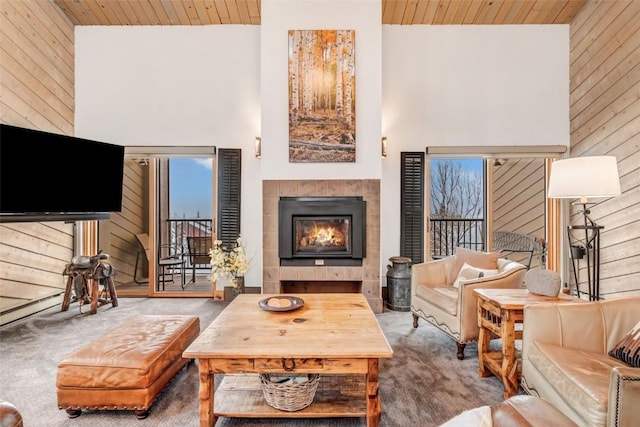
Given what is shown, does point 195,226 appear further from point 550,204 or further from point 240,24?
point 550,204

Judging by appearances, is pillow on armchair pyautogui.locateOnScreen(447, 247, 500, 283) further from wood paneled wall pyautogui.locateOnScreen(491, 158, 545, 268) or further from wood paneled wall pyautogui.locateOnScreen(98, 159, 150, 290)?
wood paneled wall pyautogui.locateOnScreen(98, 159, 150, 290)

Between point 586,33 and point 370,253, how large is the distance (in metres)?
3.82

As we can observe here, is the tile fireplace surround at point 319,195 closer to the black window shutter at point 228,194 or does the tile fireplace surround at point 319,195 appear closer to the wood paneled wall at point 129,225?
the black window shutter at point 228,194

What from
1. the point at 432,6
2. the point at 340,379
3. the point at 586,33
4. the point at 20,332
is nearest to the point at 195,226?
the point at 20,332

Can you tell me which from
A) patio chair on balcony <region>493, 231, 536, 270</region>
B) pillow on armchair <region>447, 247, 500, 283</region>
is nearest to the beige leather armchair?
pillow on armchair <region>447, 247, 500, 283</region>

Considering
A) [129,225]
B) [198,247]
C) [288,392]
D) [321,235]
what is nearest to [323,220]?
[321,235]

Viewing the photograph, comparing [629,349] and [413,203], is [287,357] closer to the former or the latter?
[629,349]

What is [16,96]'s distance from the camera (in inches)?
142

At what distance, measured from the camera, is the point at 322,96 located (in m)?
3.97

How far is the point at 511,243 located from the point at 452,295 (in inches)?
108

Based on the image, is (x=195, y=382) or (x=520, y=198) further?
(x=520, y=198)

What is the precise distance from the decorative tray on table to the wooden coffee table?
0.24ft

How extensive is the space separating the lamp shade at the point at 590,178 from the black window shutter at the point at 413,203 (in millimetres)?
1957

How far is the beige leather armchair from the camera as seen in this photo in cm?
266
